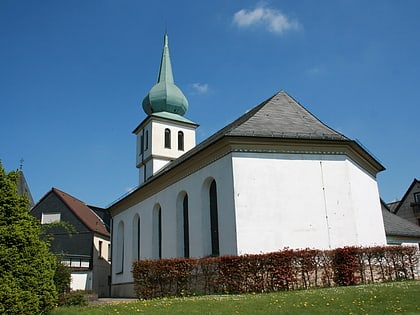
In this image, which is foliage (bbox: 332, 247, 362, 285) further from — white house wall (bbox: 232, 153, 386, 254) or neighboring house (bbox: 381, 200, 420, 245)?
neighboring house (bbox: 381, 200, 420, 245)

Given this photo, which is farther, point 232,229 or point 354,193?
point 354,193

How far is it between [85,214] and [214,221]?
2511 centimetres

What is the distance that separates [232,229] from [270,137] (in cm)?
455

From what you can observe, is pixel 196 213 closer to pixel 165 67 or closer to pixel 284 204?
pixel 284 204

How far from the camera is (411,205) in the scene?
47969 millimetres

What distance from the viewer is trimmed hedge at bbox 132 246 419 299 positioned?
1581 centimetres

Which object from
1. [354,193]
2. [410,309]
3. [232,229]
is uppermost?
[354,193]

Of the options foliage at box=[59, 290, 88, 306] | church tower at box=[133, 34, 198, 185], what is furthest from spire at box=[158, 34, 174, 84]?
foliage at box=[59, 290, 88, 306]

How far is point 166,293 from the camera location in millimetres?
17375

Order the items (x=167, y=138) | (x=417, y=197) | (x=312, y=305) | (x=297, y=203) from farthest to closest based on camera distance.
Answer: (x=417, y=197) → (x=167, y=138) → (x=297, y=203) → (x=312, y=305)

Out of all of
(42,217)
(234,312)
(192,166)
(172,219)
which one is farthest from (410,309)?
(42,217)

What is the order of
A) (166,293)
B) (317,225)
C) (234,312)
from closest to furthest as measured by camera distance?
(234,312) → (166,293) → (317,225)

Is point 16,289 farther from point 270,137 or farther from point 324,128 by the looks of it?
point 324,128

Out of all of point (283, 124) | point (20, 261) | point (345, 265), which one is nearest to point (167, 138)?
point (283, 124)
